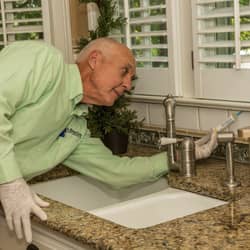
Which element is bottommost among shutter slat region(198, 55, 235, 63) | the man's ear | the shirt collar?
the shirt collar

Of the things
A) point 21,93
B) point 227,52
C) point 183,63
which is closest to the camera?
point 21,93

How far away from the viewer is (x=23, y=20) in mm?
2756

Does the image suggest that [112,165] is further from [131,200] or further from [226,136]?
[226,136]

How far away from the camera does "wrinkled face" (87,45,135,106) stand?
6.44 feet

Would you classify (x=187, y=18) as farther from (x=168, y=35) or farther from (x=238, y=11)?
(x=238, y=11)

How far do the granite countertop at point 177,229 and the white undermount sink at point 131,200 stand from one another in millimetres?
113

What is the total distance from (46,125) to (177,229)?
659 millimetres

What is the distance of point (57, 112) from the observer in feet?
6.45

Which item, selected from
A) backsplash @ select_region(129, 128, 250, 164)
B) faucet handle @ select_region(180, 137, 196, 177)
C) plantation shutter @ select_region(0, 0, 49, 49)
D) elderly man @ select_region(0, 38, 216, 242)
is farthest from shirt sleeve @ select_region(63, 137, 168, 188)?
plantation shutter @ select_region(0, 0, 49, 49)

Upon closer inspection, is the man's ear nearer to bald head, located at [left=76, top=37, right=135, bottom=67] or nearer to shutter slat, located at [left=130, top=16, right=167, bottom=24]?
bald head, located at [left=76, top=37, right=135, bottom=67]

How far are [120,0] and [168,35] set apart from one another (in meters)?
0.32

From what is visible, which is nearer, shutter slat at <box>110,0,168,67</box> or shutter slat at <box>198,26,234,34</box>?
shutter slat at <box>198,26,234,34</box>

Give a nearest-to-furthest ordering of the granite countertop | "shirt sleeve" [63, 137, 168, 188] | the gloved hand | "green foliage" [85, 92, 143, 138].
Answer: the granite countertop, the gloved hand, "shirt sleeve" [63, 137, 168, 188], "green foliage" [85, 92, 143, 138]

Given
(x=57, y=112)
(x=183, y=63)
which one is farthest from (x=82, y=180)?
(x=183, y=63)
